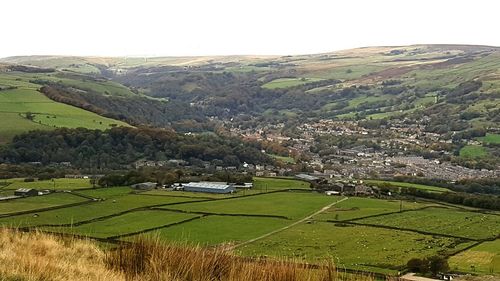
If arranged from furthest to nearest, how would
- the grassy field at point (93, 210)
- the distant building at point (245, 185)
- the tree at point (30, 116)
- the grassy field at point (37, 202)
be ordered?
the tree at point (30, 116) → the distant building at point (245, 185) → the grassy field at point (37, 202) → the grassy field at point (93, 210)

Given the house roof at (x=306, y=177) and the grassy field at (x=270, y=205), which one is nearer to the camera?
the grassy field at (x=270, y=205)

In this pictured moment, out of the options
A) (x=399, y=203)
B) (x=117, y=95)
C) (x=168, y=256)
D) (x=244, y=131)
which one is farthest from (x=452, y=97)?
(x=168, y=256)

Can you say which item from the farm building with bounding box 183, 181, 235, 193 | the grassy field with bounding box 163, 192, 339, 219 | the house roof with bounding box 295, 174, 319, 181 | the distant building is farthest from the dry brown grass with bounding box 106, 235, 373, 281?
the house roof with bounding box 295, 174, 319, 181

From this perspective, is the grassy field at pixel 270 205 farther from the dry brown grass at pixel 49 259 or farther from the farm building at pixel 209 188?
the dry brown grass at pixel 49 259

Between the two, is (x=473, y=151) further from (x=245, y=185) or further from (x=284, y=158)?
(x=245, y=185)

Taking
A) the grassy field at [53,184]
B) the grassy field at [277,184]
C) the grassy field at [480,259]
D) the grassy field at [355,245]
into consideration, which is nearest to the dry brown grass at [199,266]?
the grassy field at [355,245]

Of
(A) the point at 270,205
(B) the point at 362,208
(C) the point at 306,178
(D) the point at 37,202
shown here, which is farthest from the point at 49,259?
(C) the point at 306,178
